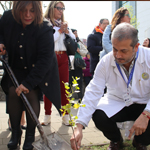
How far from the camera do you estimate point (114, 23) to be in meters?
3.76

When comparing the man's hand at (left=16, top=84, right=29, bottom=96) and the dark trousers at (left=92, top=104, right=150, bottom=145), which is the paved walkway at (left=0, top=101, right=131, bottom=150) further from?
the man's hand at (left=16, top=84, right=29, bottom=96)

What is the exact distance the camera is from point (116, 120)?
98.1 inches

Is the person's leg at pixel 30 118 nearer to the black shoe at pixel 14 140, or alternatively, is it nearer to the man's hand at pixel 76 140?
the black shoe at pixel 14 140

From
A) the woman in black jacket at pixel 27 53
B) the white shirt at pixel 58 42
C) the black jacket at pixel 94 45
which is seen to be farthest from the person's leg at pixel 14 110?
the black jacket at pixel 94 45

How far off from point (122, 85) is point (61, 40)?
1.60 meters

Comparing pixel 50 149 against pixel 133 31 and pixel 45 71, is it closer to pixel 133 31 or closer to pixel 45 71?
pixel 45 71

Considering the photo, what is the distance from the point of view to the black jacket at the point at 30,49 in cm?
261

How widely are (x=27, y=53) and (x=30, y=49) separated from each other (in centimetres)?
6

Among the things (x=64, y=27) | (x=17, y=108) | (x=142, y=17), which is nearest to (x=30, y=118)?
(x=17, y=108)

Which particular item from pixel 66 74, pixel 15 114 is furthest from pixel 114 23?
pixel 15 114

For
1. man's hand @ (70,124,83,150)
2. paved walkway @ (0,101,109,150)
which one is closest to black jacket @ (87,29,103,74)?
paved walkway @ (0,101,109,150)

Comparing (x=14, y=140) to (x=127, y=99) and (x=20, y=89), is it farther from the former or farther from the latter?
(x=127, y=99)

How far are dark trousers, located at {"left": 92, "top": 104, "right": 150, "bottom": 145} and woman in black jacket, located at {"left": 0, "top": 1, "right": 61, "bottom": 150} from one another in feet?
2.36

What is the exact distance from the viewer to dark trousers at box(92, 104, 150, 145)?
242cm
